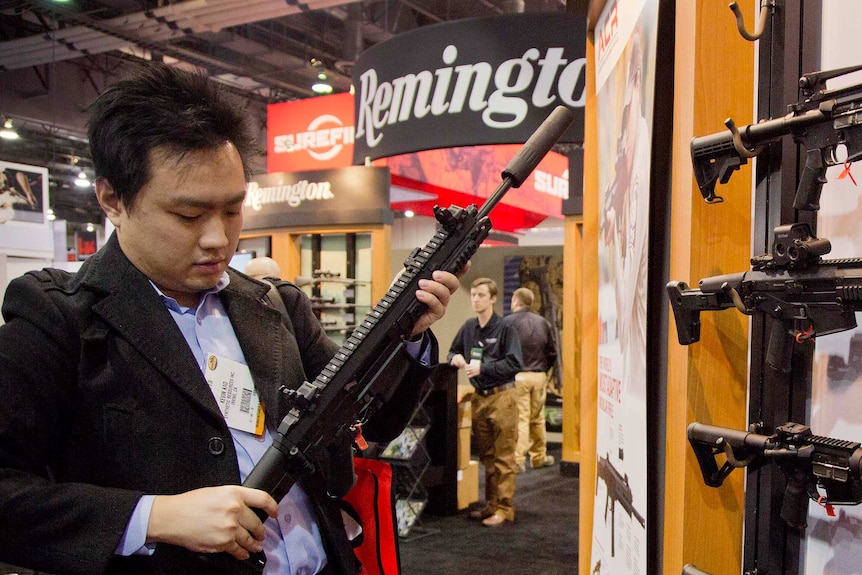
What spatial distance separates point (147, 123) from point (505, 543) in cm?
382

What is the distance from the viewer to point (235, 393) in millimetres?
1200

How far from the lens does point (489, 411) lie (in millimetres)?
4684

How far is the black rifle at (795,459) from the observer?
79 centimetres

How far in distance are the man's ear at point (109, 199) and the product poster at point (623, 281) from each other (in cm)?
93

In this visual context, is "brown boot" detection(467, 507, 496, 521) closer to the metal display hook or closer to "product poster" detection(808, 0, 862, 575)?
"product poster" detection(808, 0, 862, 575)

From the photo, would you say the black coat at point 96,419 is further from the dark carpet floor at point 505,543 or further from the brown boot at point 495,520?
the brown boot at point 495,520

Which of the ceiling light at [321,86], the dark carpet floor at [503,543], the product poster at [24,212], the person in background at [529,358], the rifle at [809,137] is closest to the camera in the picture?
the rifle at [809,137]

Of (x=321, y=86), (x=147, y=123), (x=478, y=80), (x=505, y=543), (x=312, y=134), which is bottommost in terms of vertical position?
(x=505, y=543)

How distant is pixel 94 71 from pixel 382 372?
11.4 meters

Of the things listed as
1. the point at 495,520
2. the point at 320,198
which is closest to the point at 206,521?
the point at 495,520

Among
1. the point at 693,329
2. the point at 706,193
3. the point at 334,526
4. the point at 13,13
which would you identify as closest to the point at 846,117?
the point at 706,193

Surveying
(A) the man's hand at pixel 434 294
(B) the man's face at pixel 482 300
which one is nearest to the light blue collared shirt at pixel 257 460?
(A) the man's hand at pixel 434 294

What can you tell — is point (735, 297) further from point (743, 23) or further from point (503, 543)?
point (503, 543)

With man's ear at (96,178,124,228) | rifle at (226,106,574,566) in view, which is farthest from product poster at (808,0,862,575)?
man's ear at (96,178,124,228)
